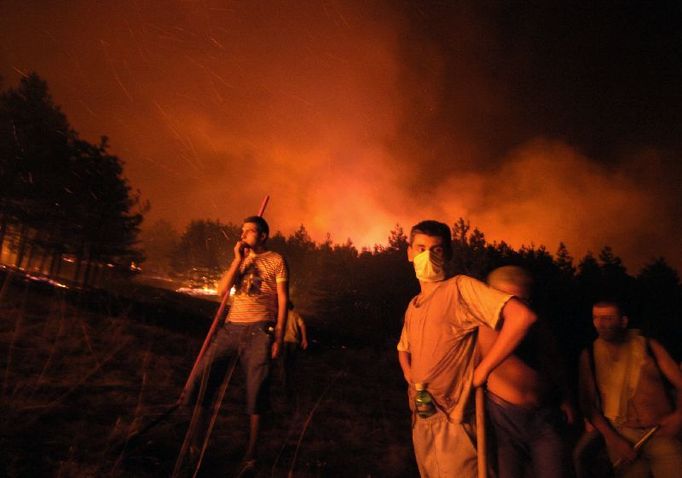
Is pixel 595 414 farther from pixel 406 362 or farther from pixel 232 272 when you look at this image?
pixel 232 272

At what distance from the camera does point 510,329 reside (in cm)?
188

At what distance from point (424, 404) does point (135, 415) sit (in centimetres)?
404

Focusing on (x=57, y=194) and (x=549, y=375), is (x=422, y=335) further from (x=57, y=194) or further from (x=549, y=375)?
(x=57, y=194)

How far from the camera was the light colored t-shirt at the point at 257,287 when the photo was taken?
3.62 metres

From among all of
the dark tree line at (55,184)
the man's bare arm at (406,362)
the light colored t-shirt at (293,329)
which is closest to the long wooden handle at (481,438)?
the man's bare arm at (406,362)

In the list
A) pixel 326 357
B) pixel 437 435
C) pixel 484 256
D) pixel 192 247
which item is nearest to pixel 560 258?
pixel 484 256

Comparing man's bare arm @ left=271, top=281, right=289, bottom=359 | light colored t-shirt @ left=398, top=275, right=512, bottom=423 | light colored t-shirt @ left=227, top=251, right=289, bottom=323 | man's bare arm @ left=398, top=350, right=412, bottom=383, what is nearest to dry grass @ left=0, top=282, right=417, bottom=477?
man's bare arm @ left=271, top=281, right=289, bottom=359

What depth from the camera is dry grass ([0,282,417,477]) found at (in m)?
3.36

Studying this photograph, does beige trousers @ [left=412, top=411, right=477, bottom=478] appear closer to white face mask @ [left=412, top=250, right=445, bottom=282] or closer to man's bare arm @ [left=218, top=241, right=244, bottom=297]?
white face mask @ [left=412, top=250, right=445, bottom=282]

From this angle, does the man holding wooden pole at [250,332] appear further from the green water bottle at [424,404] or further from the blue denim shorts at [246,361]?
the green water bottle at [424,404]

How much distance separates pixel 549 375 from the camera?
2285mm

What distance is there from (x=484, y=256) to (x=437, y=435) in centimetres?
2688

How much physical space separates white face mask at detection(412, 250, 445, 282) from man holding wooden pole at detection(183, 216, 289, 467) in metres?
1.61

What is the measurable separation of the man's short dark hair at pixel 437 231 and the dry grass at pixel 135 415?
2.86 m
